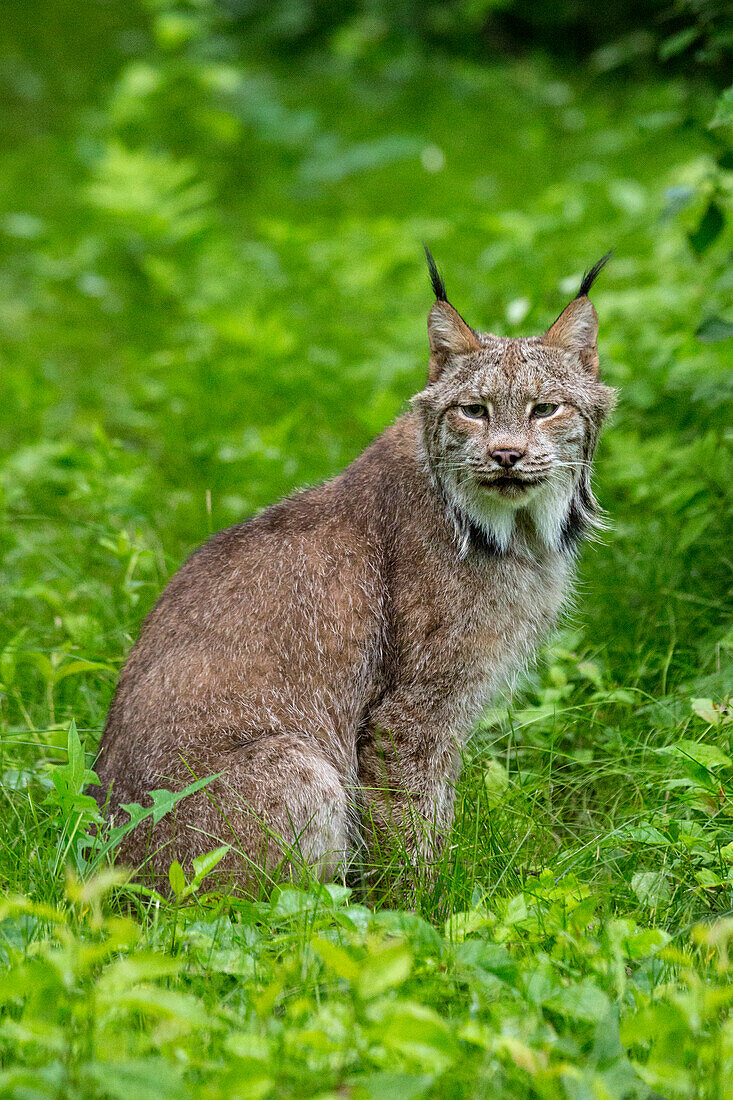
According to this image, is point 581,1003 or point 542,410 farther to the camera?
point 542,410

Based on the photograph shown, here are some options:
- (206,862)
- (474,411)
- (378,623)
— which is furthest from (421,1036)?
(474,411)

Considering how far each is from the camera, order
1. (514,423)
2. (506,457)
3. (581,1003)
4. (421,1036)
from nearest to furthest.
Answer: (421,1036), (581,1003), (506,457), (514,423)

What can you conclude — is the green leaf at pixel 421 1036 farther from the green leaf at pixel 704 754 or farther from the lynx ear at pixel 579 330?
the lynx ear at pixel 579 330

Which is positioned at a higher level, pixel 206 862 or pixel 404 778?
pixel 206 862

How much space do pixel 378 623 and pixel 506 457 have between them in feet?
2.52

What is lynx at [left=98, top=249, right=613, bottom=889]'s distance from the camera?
3.69 meters

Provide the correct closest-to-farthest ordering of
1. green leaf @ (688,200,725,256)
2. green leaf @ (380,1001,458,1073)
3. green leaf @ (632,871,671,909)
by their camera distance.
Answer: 1. green leaf @ (380,1001,458,1073)
2. green leaf @ (632,871,671,909)
3. green leaf @ (688,200,725,256)

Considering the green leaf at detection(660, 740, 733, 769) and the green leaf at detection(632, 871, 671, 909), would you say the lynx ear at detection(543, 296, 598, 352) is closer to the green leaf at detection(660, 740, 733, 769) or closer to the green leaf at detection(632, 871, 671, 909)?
the green leaf at detection(660, 740, 733, 769)

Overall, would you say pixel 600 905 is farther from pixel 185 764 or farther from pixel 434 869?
pixel 185 764

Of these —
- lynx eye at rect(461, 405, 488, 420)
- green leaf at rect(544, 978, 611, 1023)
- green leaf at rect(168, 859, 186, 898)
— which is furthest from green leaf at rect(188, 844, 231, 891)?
lynx eye at rect(461, 405, 488, 420)

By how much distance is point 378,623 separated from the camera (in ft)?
13.4

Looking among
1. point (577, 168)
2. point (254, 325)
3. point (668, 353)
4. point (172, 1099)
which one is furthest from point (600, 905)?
point (577, 168)

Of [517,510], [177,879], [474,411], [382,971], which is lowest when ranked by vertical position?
[177,879]

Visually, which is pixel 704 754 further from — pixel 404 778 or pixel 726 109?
pixel 726 109
